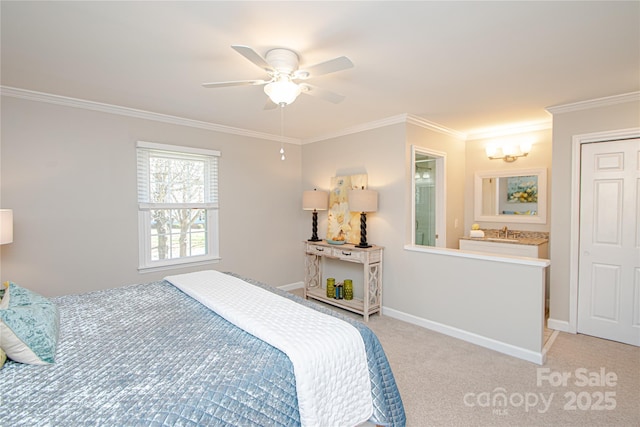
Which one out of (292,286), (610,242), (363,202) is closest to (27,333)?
(363,202)

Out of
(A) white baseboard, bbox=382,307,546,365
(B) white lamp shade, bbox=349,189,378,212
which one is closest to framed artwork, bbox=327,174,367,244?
(B) white lamp shade, bbox=349,189,378,212

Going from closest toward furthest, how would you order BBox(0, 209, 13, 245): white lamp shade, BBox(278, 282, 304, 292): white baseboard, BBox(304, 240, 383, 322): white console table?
1. BBox(0, 209, 13, 245): white lamp shade
2. BBox(304, 240, 383, 322): white console table
3. BBox(278, 282, 304, 292): white baseboard

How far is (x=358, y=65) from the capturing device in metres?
2.34

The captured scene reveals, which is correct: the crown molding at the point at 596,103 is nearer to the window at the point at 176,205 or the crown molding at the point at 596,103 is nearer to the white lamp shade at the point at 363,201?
the white lamp shade at the point at 363,201

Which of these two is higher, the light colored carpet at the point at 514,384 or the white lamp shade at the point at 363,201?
the white lamp shade at the point at 363,201

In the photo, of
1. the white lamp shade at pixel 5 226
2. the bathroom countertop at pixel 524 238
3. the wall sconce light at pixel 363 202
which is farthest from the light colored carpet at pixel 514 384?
the white lamp shade at pixel 5 226

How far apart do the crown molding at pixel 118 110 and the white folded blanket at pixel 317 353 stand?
2.56 meters

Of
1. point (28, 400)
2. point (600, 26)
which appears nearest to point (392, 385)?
point (28, 400)

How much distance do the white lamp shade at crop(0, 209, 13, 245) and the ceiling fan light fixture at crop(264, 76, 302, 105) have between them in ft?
7.22

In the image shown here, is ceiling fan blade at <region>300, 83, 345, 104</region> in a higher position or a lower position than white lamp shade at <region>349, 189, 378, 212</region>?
higher

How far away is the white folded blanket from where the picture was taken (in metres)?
1.40

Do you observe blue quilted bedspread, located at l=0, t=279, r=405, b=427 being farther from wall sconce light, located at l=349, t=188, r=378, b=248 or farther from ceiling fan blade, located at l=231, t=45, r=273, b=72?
wall sconce light, located at l=349, t=188, r=378, b=248

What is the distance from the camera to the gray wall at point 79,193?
2857mm

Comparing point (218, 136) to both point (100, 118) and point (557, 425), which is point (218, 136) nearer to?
point (100, 118)
